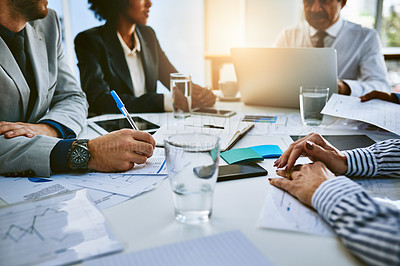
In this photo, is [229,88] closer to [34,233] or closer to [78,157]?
[78,157]

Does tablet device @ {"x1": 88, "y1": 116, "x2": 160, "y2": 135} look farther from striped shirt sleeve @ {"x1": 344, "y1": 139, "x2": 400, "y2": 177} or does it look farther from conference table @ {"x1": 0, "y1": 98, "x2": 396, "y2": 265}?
striped shirt sleeve @ {"x1": 344, "y1": 139, "x2": 400, "y2": 177}

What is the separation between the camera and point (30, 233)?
0.56 metres

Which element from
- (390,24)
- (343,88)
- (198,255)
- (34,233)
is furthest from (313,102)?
(390,24)

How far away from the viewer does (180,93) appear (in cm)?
146

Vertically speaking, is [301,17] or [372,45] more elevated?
[301,17]

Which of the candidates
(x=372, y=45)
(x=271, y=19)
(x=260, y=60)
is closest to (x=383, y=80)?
(x=372, y=45)

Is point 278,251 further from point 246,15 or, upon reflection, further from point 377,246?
point 246,15

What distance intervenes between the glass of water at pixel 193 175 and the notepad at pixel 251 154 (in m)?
0.28

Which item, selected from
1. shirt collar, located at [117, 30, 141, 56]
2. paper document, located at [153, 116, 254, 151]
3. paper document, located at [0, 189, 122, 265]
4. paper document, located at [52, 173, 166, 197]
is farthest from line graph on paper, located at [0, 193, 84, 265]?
shirt collar, located at [117, 30, 141, 56]

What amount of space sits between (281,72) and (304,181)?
904 millimetres

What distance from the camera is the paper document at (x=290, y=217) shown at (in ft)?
1.90

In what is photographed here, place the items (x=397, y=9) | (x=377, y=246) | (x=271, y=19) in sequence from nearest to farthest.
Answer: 1. (x=377, y=246)
2. (x=271, y=19)
3. (x=397, y=9)

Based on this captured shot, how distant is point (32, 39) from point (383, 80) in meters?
1.77

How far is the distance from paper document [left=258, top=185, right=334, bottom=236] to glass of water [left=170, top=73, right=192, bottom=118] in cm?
81
